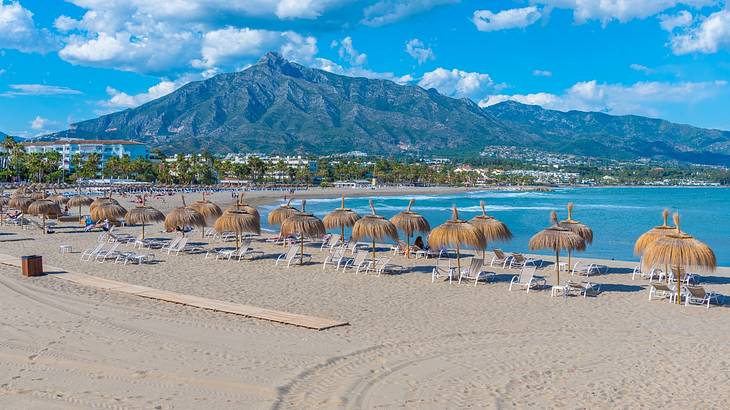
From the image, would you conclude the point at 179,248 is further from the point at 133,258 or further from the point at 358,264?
the point at 358,264

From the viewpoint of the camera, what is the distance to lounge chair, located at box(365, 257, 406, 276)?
15484 millimetres

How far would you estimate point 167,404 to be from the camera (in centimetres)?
613

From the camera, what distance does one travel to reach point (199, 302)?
11039mm

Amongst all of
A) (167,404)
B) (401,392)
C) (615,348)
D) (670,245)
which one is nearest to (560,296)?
(670,245)

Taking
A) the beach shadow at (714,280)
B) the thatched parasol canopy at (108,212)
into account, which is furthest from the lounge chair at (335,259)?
the thatched parasol canopy at (108,212)

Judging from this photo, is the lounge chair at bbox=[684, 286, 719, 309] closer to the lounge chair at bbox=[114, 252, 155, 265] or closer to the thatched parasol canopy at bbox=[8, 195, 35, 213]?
the lounge chair at bbox=[114, 252, 155, 265]

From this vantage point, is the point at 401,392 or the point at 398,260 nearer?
the point at 401,392

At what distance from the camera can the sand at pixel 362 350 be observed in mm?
6578

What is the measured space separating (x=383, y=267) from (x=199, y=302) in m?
5.55

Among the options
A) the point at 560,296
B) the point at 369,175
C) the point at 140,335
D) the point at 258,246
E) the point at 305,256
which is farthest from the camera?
the point at 369,175

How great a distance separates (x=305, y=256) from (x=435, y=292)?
6.25 meters

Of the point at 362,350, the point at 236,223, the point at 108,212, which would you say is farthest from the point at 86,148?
the point at 362,350

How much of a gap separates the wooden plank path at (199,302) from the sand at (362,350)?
0.23 metres

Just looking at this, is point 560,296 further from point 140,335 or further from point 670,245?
point 140,335
